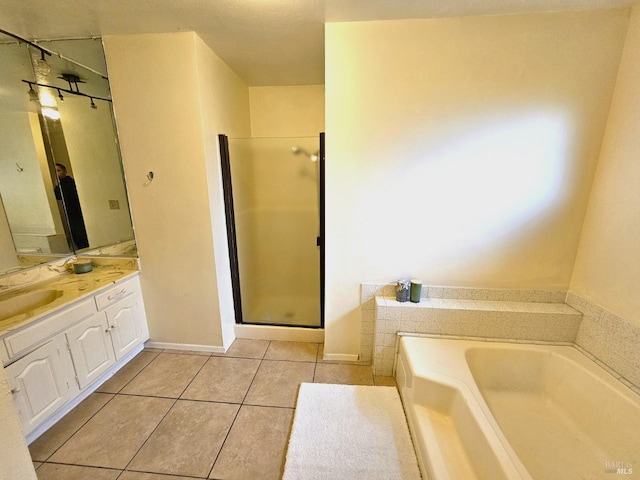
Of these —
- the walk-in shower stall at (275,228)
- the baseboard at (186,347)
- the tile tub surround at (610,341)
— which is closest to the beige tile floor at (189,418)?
the baseboard at (186,347)

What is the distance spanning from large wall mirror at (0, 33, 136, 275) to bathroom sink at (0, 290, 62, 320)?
27cm

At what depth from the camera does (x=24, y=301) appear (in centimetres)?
165

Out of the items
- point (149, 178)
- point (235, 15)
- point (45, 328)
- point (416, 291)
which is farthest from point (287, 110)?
point (45, 328)

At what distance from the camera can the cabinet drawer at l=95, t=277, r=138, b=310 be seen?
178 cm

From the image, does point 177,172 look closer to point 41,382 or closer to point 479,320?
point 41,382

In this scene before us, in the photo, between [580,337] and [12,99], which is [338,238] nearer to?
[580,337]

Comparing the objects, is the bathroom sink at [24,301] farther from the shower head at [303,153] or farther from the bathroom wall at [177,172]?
A: the shower head at [303,153]

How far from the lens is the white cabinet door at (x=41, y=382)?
1.33 metres

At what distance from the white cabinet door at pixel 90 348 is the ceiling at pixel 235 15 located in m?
1.91

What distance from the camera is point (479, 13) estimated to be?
4.91ft

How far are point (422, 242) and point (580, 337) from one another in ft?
3.88

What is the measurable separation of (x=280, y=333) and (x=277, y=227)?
105cm

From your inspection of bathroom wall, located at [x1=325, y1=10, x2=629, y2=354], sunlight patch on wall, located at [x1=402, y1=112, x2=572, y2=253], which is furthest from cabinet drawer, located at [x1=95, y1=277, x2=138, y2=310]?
sunlight patch on wall, located at [x1=402, y1=112, x2=572, y2=253]

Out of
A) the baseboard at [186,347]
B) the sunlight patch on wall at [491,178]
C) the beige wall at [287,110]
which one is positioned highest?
the beige wall at [287,110]
